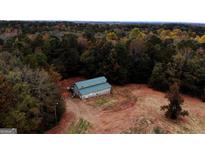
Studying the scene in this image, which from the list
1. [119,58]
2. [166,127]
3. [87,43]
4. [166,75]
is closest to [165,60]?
[166,75]

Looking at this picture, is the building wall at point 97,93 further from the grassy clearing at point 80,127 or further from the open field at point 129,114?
the grassy clearing at point 80,127

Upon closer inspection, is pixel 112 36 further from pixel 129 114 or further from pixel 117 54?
pixel 129 114

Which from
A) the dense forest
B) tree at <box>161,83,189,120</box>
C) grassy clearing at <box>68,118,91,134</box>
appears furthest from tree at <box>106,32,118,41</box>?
grassy clearing at <box>68,118,91,134</box>

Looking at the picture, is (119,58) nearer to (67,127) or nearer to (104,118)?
(104,118)

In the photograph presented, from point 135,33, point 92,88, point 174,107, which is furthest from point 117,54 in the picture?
point 174,107

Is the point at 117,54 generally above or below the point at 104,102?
above

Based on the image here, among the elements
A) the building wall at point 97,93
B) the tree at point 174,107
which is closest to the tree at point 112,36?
the building wall at point 97,93
